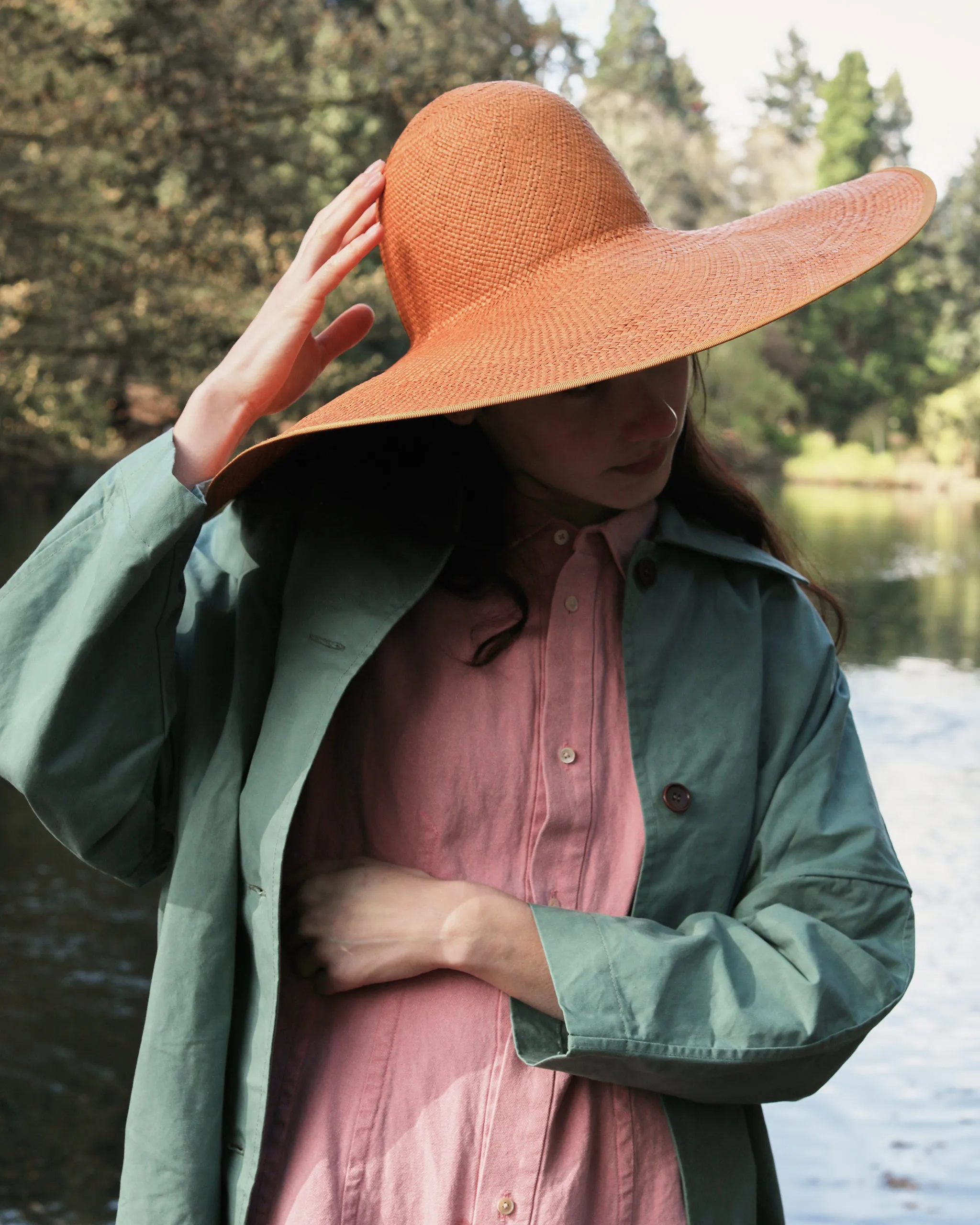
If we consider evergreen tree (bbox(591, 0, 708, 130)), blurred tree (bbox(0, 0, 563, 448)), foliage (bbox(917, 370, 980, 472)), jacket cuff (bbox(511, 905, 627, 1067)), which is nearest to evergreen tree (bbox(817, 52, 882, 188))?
evergreen tree (bbox(591, 0, 708, 130))

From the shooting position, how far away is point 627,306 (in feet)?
3.65

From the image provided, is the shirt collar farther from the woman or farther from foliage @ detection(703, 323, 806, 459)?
foliage @ detection(703, 323, 806, 459)

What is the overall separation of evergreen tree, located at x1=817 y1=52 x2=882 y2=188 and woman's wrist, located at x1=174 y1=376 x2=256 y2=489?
40454 millimetres

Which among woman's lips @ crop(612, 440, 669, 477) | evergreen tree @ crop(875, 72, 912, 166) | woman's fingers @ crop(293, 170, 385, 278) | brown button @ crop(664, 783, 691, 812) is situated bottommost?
evergreen tree @ crop(875, 72, 912, 166)

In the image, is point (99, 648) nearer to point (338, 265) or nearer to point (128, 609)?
point (128, 609)

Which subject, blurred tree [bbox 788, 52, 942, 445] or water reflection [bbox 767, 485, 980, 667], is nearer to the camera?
water reflection [bbox 767, 485, 980, 667]

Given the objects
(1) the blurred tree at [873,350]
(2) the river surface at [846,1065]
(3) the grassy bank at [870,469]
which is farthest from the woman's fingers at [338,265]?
(1) the blurred tree at [873,350]

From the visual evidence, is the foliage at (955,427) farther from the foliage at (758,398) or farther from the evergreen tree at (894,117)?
the evergreen tree at (894,117)

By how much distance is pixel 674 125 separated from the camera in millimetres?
38156

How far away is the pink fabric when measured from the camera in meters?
1.12

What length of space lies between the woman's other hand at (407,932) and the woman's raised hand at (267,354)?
346 mm

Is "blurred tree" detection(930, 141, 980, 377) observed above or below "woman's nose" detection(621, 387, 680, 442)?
below

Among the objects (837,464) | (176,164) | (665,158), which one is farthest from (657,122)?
(176,164)

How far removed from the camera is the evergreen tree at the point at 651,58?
Result: 150 feet
